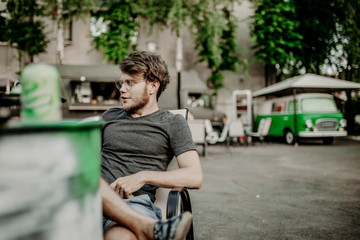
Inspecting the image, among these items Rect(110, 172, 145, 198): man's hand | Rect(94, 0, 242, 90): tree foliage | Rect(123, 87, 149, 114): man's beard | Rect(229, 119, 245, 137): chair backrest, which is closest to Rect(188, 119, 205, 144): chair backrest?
Rect(229, 119, 245, 137): chair backrest

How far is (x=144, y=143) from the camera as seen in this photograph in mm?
1853

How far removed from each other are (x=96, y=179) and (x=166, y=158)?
43.1 inches

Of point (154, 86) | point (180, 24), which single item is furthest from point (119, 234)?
point (180, 24)

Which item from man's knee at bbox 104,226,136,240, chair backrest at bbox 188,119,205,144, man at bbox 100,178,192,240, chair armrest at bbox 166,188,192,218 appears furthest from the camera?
chair backrest at bbox 188,119,205,144

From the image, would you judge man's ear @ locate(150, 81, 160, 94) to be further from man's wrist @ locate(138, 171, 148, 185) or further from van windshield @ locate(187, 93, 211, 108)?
van windshield @ locate(187, 93, 211, 108)

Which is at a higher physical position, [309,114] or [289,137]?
[309,114]

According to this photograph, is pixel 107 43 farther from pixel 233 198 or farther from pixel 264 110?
pixel 233 198

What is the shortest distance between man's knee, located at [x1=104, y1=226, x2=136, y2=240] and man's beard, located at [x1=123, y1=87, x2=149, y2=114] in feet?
2.86

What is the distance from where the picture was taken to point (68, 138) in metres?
0.73

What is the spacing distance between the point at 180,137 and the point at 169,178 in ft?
0.94

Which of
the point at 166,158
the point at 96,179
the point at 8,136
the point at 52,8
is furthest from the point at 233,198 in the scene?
the point at 52,8

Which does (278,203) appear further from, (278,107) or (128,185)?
(278,107)

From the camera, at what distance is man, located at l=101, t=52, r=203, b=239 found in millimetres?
1673

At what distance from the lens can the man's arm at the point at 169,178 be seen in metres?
1.60
